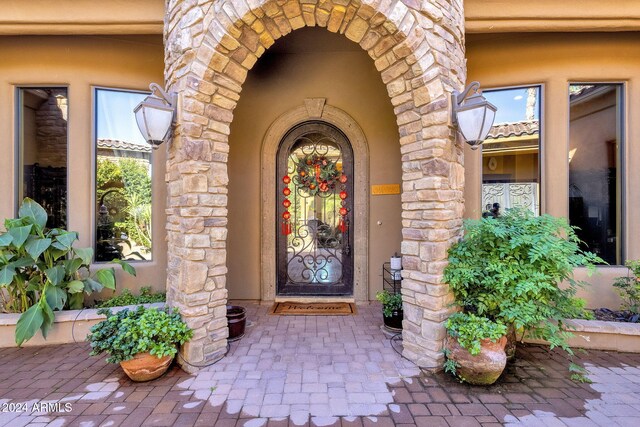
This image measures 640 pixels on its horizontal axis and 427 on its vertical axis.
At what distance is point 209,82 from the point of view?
273 centimetres

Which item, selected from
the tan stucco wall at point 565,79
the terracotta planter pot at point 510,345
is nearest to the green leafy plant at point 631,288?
the tan stucco wall at point 565,79

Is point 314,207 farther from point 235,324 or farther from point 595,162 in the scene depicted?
point 595,162

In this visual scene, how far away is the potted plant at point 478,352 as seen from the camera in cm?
239

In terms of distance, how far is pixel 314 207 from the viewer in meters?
4.55

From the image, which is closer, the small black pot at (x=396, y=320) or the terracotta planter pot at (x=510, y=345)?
the terracotta planter pot at (x=510, y=345)

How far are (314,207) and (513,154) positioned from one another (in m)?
2.83

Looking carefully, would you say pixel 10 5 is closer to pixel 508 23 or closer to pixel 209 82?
pixel 209 82

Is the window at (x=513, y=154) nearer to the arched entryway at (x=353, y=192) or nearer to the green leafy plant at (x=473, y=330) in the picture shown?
the arched entryway at (x=353, y=192)

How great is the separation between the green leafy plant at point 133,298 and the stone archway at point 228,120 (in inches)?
47.9

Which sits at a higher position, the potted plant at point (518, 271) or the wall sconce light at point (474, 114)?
the wall sconce light at point (474, 114)

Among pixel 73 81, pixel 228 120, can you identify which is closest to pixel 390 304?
pixel 228 120

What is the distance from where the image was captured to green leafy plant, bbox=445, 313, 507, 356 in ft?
7.89

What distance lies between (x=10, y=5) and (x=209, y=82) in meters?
2.94

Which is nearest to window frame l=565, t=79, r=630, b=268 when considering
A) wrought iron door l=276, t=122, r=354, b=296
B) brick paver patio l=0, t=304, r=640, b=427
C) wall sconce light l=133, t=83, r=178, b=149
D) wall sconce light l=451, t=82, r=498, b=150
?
brick paver patio l=0, t=304, r=640, b=427
